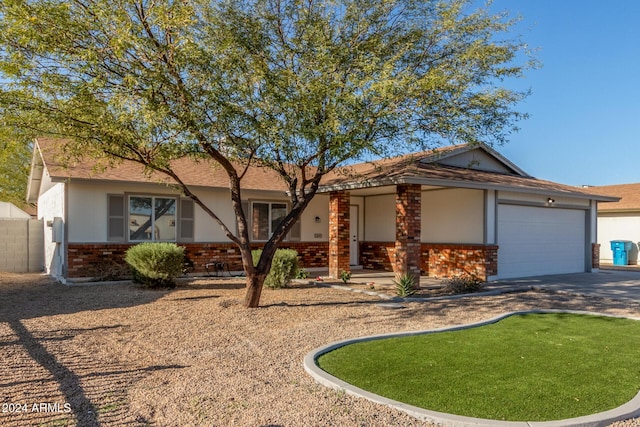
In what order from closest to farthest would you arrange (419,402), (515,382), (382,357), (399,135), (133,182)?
(419,402), (515,382), (382,357), (399,135), (133,182)

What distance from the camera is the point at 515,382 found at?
16.6 ft

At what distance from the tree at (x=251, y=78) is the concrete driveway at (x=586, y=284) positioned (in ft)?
15.8

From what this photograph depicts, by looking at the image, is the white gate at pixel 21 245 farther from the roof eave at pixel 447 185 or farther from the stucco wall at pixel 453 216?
the stucco wall at pixel 453 216

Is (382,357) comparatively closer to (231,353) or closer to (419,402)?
(419,402)

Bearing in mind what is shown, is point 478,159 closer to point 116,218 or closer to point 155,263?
point 155,263

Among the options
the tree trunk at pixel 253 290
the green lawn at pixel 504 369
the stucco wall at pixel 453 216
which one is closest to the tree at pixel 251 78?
the tree trunk at pixel 253 290

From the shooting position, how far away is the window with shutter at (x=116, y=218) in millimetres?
13398

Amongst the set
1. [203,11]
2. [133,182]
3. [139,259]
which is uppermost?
[203,11]

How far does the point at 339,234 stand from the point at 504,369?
29.2ft

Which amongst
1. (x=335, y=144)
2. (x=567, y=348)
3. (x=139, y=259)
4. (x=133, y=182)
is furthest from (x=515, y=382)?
(x=133, y=182)

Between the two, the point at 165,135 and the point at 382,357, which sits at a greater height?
the point at 165,135

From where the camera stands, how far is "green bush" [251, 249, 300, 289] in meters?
12.0

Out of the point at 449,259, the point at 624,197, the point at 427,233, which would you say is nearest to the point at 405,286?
the point at 449,259

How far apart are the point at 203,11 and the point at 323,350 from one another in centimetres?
625
